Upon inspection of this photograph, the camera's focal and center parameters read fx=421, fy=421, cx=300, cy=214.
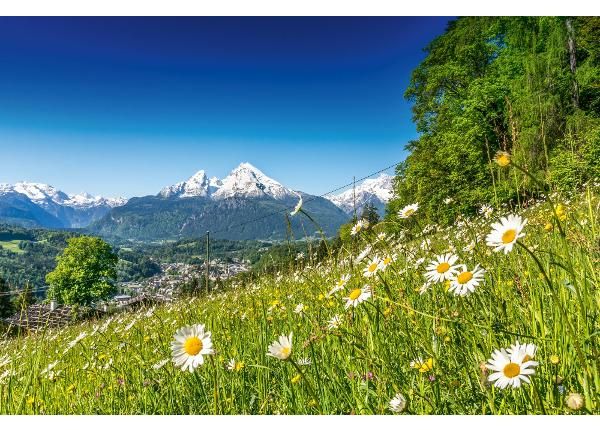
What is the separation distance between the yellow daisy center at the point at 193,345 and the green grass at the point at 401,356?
0.08 metres

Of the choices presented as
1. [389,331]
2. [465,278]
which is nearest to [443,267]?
[465,278]

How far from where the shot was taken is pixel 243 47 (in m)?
2.72

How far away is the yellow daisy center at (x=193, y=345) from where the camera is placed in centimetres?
101

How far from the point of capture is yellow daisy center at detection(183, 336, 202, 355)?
3.30 feet

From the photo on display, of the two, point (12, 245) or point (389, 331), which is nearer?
point (389, 331)

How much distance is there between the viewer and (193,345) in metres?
1.01

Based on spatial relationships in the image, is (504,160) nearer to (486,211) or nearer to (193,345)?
(193,345)

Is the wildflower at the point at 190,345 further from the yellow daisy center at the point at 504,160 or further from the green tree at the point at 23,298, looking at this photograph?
the green tree at the point at 23,298

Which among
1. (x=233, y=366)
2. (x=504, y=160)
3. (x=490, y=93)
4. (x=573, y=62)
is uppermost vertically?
(x=490, y=93)

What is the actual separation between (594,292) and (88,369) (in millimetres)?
2427

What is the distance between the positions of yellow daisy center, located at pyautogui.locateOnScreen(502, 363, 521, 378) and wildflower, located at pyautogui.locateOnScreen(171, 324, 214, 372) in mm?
620

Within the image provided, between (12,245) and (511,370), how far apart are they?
150565 millimetres

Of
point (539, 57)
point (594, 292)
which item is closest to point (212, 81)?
point (594, 292)
